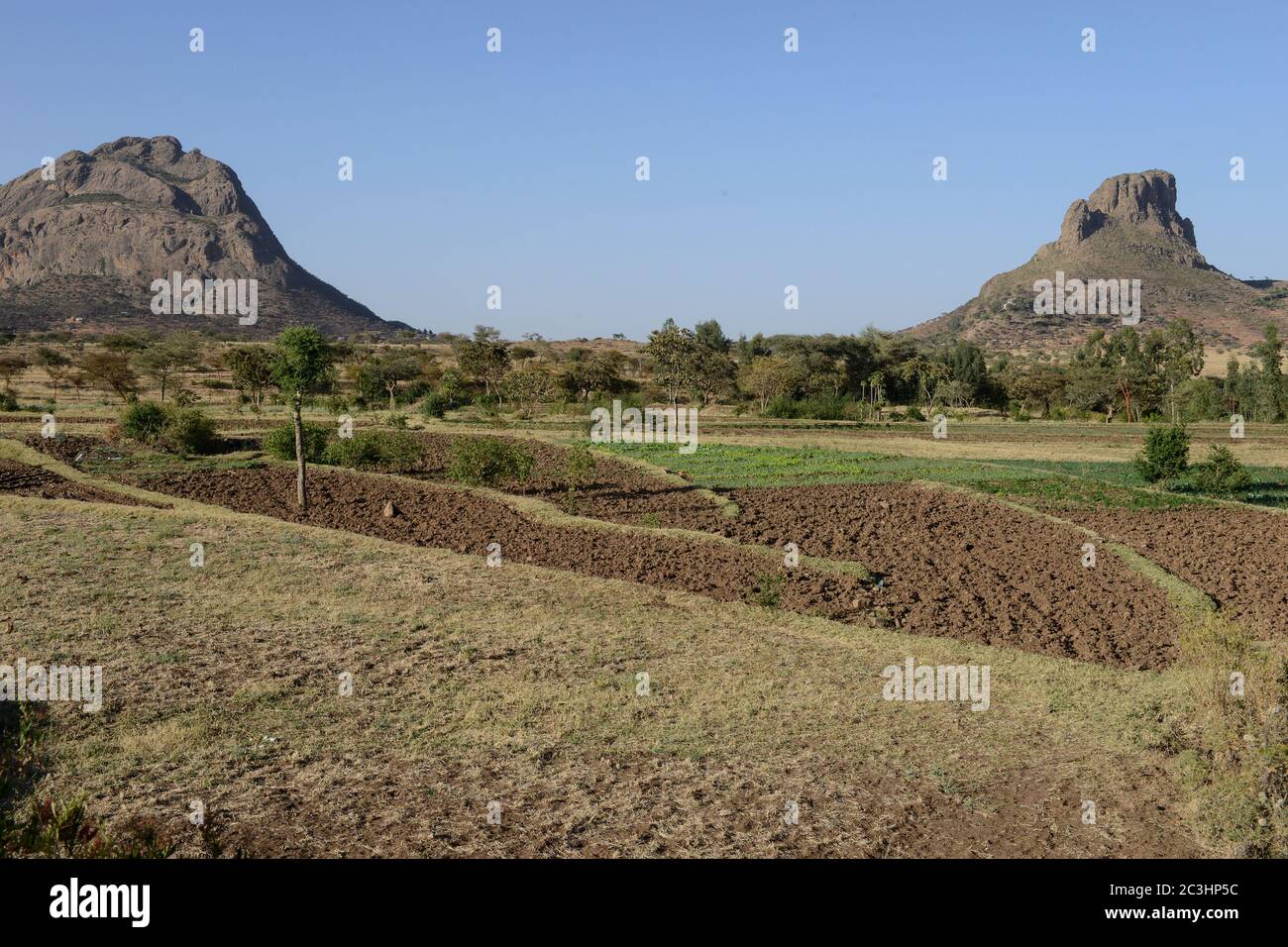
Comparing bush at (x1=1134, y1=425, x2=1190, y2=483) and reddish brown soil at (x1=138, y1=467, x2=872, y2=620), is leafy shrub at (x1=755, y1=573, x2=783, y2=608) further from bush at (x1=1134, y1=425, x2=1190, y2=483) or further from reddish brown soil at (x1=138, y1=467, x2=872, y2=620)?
bush at (x1=1134, y1=425, x2=1190, y2=483)

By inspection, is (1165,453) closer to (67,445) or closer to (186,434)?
(186,434)

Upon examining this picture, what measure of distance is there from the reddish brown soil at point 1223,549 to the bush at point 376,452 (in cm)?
1769

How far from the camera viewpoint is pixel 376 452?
2719cm

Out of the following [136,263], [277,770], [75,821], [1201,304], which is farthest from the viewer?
[136,263]

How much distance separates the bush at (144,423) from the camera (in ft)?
99.1

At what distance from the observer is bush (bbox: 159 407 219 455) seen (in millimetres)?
29109

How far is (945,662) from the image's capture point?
11.0 metres

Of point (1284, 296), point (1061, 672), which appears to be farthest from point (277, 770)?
point (1284, 296)

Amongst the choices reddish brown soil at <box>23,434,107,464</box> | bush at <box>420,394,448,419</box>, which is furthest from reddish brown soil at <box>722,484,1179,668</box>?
bush at <box>420,394,448,419</box>

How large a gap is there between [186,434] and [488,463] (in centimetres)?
1162

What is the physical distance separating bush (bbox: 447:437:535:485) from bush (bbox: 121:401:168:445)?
12306 millimetres

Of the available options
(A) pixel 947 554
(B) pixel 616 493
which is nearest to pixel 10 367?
(B) pixel 616 493

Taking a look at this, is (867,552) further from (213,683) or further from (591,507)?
(213,683)
